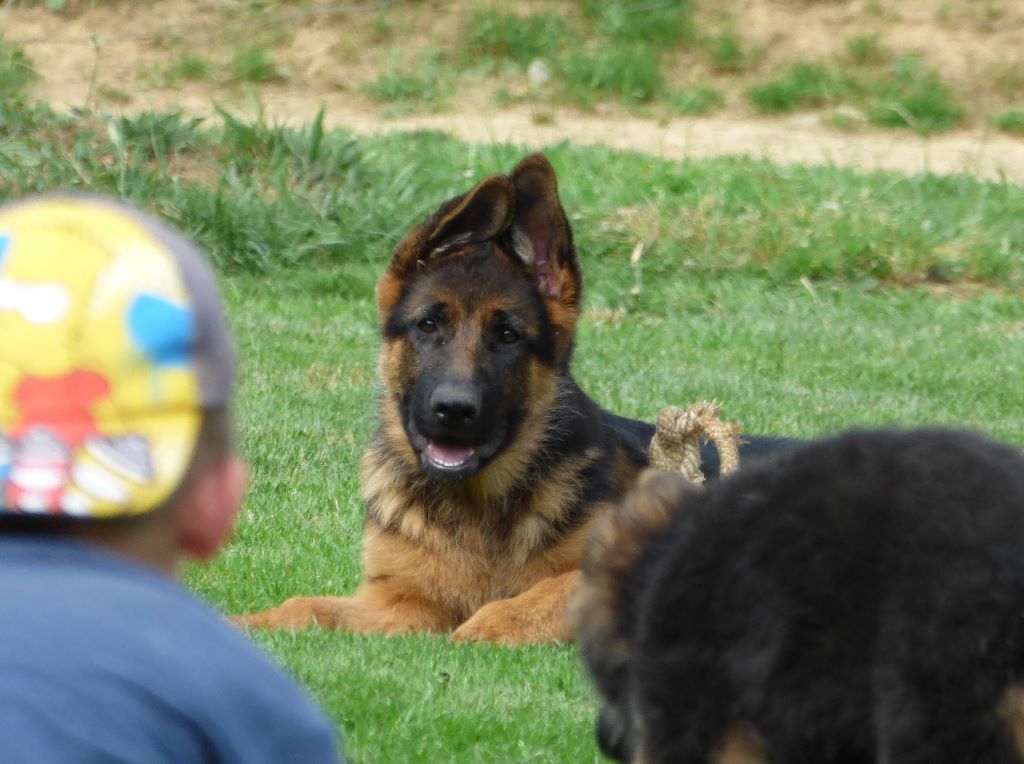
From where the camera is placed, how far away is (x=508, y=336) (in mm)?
5801

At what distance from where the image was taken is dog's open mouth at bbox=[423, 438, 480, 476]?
18.6ft

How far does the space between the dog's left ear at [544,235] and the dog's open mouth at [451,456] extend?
2.14ft

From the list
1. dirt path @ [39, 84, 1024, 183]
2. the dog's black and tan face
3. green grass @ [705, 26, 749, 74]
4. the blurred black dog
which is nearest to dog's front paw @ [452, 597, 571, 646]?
the dog's black and tan face

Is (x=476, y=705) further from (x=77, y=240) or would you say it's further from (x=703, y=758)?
(x=77, y=240)

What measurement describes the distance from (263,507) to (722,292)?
5676mm

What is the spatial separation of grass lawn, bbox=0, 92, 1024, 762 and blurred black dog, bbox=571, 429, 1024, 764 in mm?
3194

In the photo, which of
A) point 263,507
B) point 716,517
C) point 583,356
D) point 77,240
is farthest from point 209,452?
point 583,356

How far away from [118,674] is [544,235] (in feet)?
13.9

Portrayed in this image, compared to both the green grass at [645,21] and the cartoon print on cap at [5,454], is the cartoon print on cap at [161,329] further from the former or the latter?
the green grass at [645,21]

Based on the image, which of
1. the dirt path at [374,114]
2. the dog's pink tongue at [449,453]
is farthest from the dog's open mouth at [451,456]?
the dirt path at [374,114]

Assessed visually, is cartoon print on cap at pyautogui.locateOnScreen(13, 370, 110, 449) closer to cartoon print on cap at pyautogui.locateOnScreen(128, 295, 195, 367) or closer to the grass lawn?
cartoon print on cap at pyautogui.locateOnScreen(128, 295, 195, 367)

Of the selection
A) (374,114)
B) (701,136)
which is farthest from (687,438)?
(374,114)

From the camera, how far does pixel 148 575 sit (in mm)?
1986

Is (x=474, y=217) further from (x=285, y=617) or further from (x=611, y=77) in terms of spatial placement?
(x=611, y=77)
